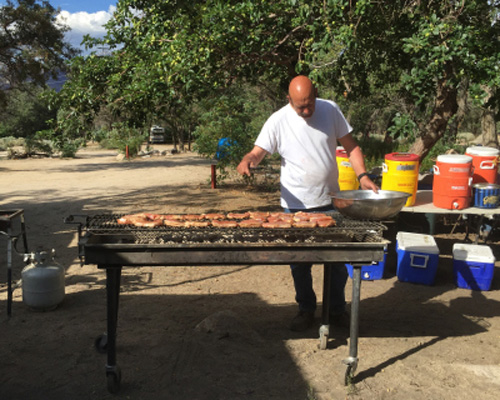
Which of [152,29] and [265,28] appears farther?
[152,29]

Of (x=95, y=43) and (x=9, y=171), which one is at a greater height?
(x=95, y=43)

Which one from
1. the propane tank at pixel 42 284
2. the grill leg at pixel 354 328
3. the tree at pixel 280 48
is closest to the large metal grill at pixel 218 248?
the grill leg at pixel 354 328

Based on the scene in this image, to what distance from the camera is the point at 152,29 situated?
24.9 feet

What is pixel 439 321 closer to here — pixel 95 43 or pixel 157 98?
pixel 157 98

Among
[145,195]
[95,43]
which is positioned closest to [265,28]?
[95,43]

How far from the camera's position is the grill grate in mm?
3301

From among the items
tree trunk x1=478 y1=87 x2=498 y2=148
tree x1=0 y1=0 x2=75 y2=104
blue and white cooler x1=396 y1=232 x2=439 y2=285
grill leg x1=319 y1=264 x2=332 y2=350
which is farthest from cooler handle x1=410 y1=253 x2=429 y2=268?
tree x1=0 y1=0 x2=75 y2=104

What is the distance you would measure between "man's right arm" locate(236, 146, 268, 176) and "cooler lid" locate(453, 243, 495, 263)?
289 centimetres

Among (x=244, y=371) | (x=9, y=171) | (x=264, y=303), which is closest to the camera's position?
(x=244, y=371)

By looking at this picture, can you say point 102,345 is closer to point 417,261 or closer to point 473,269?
point 417,261

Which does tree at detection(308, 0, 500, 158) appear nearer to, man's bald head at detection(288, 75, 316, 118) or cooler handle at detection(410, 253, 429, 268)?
cooler handle at detection(410, 253, 429, 268)

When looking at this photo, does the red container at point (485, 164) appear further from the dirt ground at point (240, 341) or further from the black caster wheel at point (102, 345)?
the black caster wheel at point (102, 345)

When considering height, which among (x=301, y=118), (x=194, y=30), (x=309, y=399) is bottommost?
(x=309, y=399)

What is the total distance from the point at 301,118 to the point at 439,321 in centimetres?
228
